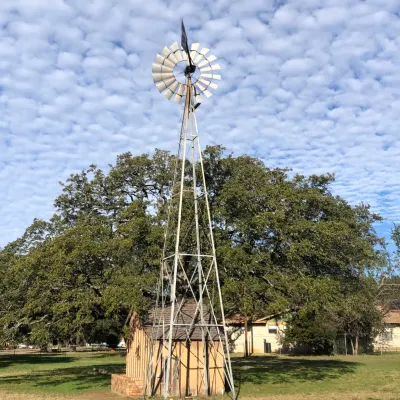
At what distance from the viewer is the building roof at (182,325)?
1772 centimetres

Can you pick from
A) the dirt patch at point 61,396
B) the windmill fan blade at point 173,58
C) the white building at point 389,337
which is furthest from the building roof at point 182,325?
the white building at point 389,337

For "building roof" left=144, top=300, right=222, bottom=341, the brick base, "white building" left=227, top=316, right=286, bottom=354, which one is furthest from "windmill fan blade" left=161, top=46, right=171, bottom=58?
"white building" left=227, top=316, right=286, bottom=354

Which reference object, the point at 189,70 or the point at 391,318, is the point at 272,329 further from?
the point at 189,70

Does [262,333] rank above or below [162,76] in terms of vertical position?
below

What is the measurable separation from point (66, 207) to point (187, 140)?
1546cm

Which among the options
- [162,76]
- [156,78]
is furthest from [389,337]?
[156,78]

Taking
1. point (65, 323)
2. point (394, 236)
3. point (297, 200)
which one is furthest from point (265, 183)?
point (394, 236)

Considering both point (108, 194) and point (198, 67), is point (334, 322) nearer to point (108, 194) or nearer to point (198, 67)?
point (108, 194)

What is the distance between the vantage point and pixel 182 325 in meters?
16.8

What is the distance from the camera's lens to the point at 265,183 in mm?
21656

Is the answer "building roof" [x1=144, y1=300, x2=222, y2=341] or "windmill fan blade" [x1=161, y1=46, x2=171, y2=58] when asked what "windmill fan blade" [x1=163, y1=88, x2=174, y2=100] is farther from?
"building roof" [x1=144, y1=300, x2=222, y2=341]

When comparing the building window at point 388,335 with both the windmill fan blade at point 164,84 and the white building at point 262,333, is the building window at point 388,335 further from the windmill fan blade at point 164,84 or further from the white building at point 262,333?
the windmill fan blade at point 164,84

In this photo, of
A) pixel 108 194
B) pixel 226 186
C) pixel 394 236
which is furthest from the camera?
pixel 394 236

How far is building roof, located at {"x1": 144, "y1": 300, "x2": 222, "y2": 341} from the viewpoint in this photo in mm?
17719
